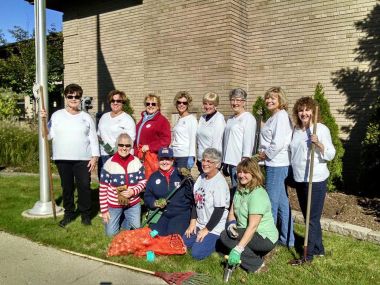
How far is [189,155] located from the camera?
5281 mm

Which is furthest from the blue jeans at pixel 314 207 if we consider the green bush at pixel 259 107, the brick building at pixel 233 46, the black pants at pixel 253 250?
the green bush at pixel 259 107

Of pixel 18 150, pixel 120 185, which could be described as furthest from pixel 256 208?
pixel 18 150

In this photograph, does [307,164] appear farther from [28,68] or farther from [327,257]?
[28,68]

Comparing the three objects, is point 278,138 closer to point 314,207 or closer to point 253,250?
point 314,207

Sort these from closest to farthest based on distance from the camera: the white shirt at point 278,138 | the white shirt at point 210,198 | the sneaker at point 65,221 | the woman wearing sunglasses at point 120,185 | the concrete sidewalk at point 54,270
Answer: the concrete sidewalk at point 54,270
the white shirt at point 278,138
the white shirt at point 210,198
the woman wearing sunglasses at point 120,185
the sneaker at point 65,221

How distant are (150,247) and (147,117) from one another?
188 cm

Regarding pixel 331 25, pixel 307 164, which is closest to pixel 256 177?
pixel 307 164

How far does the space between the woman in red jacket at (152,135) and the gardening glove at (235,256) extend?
6.78 feet

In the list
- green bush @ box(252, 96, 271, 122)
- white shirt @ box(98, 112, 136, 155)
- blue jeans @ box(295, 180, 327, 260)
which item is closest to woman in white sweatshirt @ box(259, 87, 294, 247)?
blue jeans @ box(295, 180, 327, 260)

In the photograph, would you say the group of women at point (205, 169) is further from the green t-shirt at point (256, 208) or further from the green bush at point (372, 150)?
the green bush at point (372, 150)

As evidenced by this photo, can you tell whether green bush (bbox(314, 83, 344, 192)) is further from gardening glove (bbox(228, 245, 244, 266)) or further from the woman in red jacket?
gardening glove (bbox(228, 245, 244, 266))

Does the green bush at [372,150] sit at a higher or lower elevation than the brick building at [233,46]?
lower

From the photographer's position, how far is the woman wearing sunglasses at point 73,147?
507cm

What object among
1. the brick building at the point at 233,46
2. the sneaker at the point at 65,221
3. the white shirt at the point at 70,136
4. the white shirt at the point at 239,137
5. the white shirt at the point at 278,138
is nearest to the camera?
the white shirt at the point at 278,138
